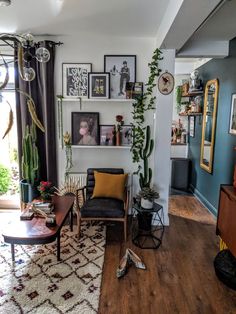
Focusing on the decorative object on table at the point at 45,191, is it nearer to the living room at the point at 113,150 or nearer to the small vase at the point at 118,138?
the living room at the point at 113,150

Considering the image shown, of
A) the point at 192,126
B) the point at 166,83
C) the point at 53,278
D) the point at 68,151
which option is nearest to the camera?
the point at 53,278

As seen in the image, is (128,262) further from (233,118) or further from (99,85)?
(99,85)

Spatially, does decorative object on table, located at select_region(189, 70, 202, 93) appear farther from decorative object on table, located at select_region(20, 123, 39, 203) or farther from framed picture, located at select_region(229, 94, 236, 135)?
decorative object on table, located at select_region(20, 123, 39, 203)

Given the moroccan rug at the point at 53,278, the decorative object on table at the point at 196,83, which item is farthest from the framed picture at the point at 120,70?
the moroccan rug at the point at 53,278

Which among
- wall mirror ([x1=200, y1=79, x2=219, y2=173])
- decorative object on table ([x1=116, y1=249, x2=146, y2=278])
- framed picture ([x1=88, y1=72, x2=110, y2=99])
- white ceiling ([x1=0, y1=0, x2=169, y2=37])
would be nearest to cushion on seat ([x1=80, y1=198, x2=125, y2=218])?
decorative object on table ([x1=116, y1=249, x2=146, y2=278])

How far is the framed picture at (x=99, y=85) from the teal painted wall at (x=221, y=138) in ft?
5.67

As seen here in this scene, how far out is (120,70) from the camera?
3.63 meters

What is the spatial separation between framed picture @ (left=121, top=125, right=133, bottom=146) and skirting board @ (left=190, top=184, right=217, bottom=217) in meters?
1.74

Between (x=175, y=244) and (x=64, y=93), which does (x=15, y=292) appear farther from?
(x=64, y=93)

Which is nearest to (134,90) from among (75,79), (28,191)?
(75,79)

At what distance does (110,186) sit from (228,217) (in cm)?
153

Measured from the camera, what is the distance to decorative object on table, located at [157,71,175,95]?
330 cm

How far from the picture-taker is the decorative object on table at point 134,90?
11.7ft

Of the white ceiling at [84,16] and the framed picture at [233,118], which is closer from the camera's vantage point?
the white ceiling at [84,16]
